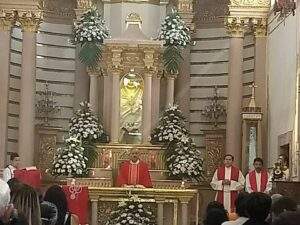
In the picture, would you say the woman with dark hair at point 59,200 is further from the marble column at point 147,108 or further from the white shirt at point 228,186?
the marble column at point 147,108

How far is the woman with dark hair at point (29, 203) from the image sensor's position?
5.34m

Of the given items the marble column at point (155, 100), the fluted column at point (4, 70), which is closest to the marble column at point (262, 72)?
the marble column at point (155, 100)

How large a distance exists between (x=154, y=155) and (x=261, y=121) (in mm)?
2665

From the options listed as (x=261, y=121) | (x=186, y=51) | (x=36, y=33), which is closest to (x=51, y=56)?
(x=36, y=33)

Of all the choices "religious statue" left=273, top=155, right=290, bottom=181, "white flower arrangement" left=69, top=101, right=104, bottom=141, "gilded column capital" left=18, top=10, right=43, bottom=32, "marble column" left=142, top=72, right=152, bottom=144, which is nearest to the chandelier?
"marble column" left=142, top=72, right=152, bottom=144

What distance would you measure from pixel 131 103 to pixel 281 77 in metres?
3.95

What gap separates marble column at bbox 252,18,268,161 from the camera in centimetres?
1939

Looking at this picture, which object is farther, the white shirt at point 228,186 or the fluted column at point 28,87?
the fluted column at point 28,87

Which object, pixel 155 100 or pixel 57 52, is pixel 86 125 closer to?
pixel 155 100

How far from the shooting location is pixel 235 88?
64.3 ft

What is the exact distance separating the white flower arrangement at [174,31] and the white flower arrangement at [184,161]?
8.36 ft

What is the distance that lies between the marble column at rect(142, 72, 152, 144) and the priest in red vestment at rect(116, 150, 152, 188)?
1.93m

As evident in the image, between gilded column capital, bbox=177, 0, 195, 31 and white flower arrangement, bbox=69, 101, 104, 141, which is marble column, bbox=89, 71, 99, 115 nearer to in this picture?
white flower arrangement, bbox=69, 101, 104, 141

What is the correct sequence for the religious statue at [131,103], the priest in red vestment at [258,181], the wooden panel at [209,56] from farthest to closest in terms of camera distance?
the wooden panel at [209,56]
the religious statue at [131,103]
the priest in red vestment at [258,181]
